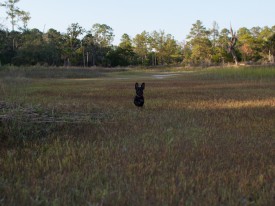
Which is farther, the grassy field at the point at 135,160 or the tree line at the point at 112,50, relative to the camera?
the tree line at the point at 112,50

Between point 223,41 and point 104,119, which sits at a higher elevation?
point 223,41

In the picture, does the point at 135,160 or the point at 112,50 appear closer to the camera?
the point at 135,160

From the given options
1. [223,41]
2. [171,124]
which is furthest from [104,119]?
[223,41]

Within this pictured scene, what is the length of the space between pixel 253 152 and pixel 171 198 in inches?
67.6

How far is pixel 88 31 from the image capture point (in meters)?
81.2

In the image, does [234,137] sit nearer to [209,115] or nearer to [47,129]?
[209,115]

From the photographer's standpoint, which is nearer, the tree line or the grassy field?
the grassy field

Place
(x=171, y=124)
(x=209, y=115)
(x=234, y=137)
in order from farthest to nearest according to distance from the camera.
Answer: (x=209, y=115), (x=171, y=124), (x=234, y=137)

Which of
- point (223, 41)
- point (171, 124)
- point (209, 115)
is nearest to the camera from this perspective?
point (171, 124)

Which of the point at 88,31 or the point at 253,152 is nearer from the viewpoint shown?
the point at 253,152

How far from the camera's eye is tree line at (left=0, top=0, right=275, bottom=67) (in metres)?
58.4

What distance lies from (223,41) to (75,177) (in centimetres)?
8782

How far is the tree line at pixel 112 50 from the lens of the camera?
58.4 m

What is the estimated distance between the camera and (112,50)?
83812 millimetres
